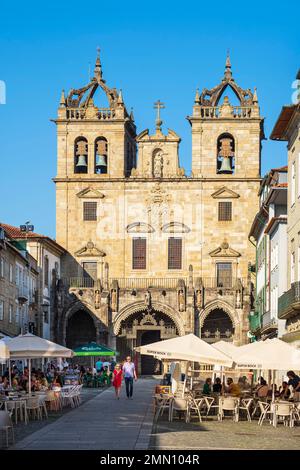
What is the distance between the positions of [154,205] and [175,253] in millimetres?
3588

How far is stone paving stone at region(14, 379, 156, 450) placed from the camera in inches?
850

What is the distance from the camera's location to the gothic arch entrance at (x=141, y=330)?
7544 cm

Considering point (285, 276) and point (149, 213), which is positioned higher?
point (149, 213)

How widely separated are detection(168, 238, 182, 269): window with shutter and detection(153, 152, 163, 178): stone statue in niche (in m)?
4.52

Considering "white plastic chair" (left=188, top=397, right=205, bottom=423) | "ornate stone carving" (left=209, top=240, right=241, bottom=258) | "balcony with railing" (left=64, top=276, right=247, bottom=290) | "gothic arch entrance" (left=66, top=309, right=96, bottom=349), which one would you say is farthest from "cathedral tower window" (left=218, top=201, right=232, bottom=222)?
"white plastic chair" (left=188, top=397, right=205, bottom=423)

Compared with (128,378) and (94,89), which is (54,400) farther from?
(94,89)

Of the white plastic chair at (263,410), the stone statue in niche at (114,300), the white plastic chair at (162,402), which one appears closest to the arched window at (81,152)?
the stone statue in niche at (114,300)

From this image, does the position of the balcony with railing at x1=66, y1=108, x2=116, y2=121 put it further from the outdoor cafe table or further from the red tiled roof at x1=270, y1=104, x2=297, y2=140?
the outdoor cafe table

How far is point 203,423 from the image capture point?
2877cm

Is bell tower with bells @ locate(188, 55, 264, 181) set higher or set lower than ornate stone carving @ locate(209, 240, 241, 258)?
higher

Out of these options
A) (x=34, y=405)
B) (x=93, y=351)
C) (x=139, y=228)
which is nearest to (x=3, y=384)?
(x=34, y=405)

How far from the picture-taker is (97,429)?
25.6 metres
